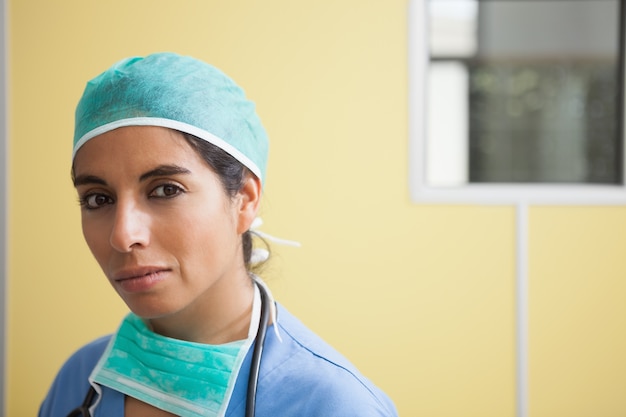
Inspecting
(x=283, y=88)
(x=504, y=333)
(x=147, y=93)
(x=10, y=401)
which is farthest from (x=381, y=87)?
(x=10, y=401)

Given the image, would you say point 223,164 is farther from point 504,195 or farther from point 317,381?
point 504,195

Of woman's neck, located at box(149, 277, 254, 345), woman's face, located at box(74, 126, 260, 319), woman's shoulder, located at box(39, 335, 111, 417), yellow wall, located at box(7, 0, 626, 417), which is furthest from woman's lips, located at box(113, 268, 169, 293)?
yellow wall, located at box(7, 0, 626, 417)

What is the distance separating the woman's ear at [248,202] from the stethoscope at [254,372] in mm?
124

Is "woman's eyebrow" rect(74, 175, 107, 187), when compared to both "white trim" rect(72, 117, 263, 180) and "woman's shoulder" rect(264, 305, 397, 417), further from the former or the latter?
"woman's shoulder" rect(264, 305, 397, 417)

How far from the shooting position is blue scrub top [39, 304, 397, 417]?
93 cm

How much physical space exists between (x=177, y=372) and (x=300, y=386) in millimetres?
193

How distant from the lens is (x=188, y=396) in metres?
0.99

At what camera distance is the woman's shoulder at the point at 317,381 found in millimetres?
930

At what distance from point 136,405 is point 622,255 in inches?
67.0

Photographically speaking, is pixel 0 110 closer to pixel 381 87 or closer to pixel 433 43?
pixel 381 87

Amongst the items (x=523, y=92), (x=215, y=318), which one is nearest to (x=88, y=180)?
(x=215, y=318)

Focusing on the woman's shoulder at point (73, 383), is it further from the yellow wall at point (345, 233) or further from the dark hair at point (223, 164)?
the yellow wall at point (345, 233)

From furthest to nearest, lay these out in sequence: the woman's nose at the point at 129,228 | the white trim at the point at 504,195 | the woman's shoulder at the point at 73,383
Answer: the white trim at the point at 504,195 < the woman's shoulder at the point at 73,383 < the woman's nose at the point at 129,228

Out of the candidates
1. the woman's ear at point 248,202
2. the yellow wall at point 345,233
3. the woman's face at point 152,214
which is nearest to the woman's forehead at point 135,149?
the woman's face at point 152,214
